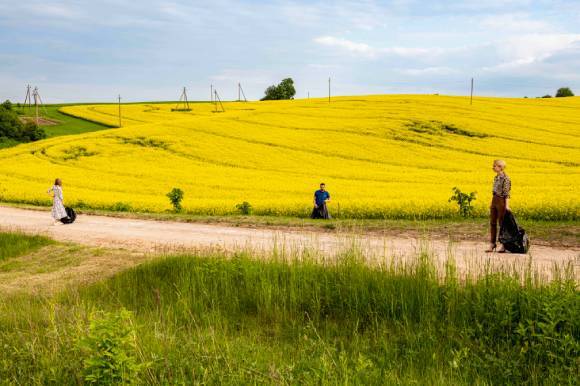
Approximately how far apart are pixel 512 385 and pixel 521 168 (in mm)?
28894

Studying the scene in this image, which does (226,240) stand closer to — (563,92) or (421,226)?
(421,226)

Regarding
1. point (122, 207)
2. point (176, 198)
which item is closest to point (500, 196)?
point (176, 198)

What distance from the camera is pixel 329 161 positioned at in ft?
121

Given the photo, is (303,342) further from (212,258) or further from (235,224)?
(235,224)

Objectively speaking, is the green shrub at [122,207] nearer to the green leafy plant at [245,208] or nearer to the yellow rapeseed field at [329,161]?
the yellow rapeseed field at [329,161]

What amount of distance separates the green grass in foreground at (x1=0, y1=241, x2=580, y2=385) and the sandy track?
6.96ft

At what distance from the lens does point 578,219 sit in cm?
1680

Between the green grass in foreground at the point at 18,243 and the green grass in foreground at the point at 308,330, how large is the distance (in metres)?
5.47

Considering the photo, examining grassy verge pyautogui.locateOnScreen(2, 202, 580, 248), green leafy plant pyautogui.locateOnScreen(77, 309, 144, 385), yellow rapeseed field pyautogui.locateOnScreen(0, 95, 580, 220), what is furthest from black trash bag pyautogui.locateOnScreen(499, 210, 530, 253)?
green leafy plant pyautogui.locateOnScreen(77, 309, 144, 385)

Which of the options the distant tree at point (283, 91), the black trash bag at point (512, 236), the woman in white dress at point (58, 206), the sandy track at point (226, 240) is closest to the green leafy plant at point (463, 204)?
the sandy track at point (226, 240)

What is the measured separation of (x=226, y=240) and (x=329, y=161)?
23619 millimetres

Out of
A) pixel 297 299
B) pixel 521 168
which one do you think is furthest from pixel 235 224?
pixel 521 168

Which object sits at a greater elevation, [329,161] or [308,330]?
[329,161]

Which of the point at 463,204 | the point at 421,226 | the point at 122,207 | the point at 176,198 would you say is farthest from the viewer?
the point at 122,207
